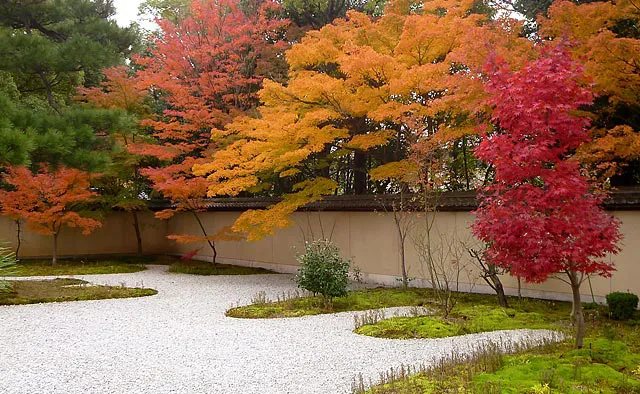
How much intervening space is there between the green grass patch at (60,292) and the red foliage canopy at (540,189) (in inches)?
318

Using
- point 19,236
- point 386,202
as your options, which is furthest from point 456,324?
point 19,236

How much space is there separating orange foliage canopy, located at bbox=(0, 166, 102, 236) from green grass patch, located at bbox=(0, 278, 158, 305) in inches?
118

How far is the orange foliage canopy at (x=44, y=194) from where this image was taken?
15484 mm

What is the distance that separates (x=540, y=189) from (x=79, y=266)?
14.9 meters

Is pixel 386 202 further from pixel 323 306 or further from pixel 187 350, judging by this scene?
pixel 187 350

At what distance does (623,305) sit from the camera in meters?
8.05

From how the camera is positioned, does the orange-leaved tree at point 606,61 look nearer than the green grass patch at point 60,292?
Yes

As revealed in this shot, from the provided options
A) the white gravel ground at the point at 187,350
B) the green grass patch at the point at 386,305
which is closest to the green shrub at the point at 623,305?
the green grass patch at the point at 386,305

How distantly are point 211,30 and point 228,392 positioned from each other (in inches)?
501

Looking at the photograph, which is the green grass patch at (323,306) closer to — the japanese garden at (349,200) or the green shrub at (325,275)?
the japanese garden at (349,200)

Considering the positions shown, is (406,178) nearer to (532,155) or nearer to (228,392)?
(532,155)

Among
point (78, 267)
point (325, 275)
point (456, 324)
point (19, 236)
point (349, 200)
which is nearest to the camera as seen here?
point (456, 324)

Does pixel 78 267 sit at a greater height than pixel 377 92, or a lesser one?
lesser

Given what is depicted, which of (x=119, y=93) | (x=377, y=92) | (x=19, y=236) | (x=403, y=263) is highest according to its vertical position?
(x=119, y=93)
